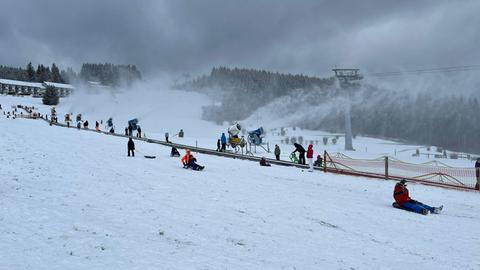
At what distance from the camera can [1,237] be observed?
8.39m

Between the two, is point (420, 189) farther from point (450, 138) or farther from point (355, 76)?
point (450, 138)

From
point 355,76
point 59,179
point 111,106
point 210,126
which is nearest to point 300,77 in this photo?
point 210,126

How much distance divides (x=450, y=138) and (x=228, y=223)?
78300mm

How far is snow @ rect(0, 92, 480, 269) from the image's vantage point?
27.0ft

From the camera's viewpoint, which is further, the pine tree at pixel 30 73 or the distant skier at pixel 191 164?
the pine tree at pixel 30 73

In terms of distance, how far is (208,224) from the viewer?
10875 mm

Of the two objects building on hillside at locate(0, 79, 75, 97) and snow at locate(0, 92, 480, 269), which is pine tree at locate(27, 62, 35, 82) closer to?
building on hillside at locate(0, 79, 75, 97)

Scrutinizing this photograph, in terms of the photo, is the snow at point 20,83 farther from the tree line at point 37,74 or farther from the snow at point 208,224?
the snow at point 208,224

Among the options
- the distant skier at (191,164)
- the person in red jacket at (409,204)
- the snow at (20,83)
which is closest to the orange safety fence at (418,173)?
the person in red jacket at (409,204)

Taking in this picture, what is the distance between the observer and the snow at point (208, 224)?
27.0ft

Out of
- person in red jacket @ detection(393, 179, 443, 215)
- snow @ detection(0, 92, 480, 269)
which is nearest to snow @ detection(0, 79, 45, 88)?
snow @ detection(0, 92, 480, 269)

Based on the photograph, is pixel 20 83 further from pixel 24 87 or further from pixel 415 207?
pixel 415 207

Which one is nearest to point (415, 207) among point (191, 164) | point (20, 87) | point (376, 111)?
point (191, 164)

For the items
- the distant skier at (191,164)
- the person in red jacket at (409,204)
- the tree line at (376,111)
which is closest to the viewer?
the person in red jacket at (409,204)
